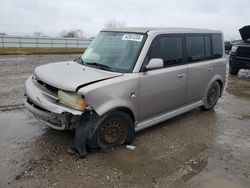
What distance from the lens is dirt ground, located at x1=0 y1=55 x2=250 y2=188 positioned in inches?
Result: 136

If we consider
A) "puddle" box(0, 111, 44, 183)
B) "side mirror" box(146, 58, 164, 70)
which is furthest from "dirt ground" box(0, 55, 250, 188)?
"side mirror" box(146, 58, 164, 70)

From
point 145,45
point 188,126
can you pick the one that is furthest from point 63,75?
point 188,126

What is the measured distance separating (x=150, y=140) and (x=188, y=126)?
3.67 feet

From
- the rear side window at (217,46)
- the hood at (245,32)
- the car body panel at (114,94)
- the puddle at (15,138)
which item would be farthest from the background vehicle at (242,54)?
the puddle at (15,138)

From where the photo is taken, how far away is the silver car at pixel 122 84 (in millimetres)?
3842

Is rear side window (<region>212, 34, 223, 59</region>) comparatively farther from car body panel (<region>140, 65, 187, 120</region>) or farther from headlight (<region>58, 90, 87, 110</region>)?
headlight (<region>58, 90, 87, 110</region>)

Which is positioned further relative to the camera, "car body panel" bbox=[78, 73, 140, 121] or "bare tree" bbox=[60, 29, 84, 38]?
"bare tree" bbox=[60, 29, 84, 38]

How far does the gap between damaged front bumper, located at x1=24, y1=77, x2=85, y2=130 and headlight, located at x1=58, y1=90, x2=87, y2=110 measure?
0.20 ft

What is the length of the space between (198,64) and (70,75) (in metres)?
2.74

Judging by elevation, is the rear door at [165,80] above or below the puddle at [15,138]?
above

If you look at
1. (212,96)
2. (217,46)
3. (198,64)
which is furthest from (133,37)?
(212,96)

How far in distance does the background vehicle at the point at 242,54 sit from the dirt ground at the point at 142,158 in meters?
6.15

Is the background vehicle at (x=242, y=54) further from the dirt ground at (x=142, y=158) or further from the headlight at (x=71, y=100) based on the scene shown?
the headlight at (x=71, y=100)

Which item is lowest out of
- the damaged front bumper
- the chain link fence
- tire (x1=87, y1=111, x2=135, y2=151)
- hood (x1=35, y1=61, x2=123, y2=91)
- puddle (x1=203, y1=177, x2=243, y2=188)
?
puddle (x1=203, y1=177, x2=243, y2=188)
